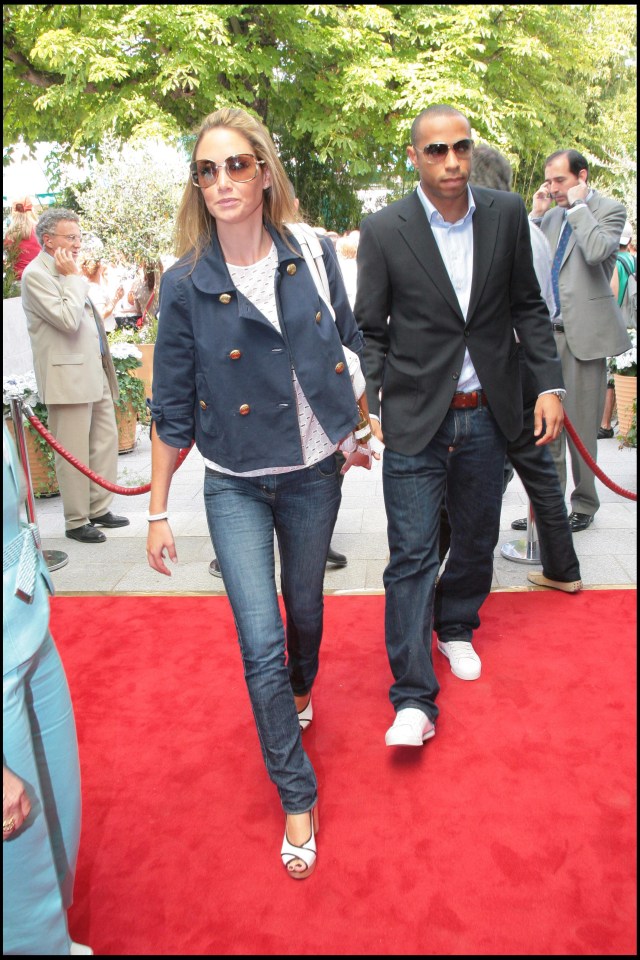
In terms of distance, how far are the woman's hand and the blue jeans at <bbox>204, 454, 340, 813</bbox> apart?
0.80m

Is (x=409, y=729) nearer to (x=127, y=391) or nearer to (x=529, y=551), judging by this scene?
(x=529, y=551)

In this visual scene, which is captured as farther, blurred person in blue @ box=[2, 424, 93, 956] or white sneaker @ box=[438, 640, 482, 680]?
white sneaker @ box=[438, 640, 482, 680]

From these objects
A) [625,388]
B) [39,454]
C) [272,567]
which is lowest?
[272,567]

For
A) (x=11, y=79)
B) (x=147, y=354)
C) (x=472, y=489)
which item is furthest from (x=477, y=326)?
(x=11, y=79)

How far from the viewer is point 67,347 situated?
17.6ft

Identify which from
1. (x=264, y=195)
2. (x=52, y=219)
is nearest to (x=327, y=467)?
(x=264, y=195)

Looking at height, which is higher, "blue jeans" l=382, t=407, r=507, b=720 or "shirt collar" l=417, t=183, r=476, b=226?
"shirt collar" l=417, t=183, r=476, b=226

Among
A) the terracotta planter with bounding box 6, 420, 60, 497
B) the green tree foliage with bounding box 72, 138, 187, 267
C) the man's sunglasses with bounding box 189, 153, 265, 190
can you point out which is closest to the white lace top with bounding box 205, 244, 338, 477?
the man's sunglasses with bounding box 189, 153, 265, 190

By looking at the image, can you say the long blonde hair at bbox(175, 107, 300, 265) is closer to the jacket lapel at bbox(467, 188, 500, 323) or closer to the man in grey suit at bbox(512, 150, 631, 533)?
the jacket lapel at bbox(467, 188, 500, 323)

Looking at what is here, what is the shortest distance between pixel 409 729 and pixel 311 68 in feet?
52.5

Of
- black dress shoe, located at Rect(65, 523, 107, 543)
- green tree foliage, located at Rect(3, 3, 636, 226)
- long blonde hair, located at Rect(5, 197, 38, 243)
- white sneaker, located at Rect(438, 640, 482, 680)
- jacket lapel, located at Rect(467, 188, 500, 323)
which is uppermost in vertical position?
green tree foliage, located at Rect(3, 3, 636, 226)

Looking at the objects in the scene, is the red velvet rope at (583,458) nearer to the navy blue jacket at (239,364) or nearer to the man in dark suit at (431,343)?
the man in dark suit at (431,343)

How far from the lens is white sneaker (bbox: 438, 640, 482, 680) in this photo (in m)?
3.32

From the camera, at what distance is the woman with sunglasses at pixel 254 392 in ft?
7.46
